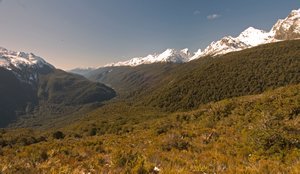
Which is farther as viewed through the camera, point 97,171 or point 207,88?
point 207,88

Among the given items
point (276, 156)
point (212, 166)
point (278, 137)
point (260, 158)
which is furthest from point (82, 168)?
point (278, 137)

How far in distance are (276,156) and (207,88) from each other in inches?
7539

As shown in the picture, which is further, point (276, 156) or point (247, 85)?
point (247, 85)

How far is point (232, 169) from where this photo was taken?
8.57m

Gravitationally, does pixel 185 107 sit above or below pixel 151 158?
below

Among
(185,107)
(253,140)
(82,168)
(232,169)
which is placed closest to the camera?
(232,169)

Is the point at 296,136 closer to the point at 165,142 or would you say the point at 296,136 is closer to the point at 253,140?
the point at 253,140

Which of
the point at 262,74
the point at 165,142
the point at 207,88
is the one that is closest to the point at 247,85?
the point at 262,74

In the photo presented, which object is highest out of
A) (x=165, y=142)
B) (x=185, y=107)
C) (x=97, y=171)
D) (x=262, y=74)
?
(x=97, y=171)

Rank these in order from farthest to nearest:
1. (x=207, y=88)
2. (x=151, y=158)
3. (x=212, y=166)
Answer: (x=207, y=88)
(x=151, y=158)
(x=212, y=166)

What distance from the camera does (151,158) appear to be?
11.4 meters

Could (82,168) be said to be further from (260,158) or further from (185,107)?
(185,107)

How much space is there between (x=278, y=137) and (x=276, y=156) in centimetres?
138

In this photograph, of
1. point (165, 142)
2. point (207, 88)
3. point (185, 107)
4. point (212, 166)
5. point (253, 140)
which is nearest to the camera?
point (212, 166)
